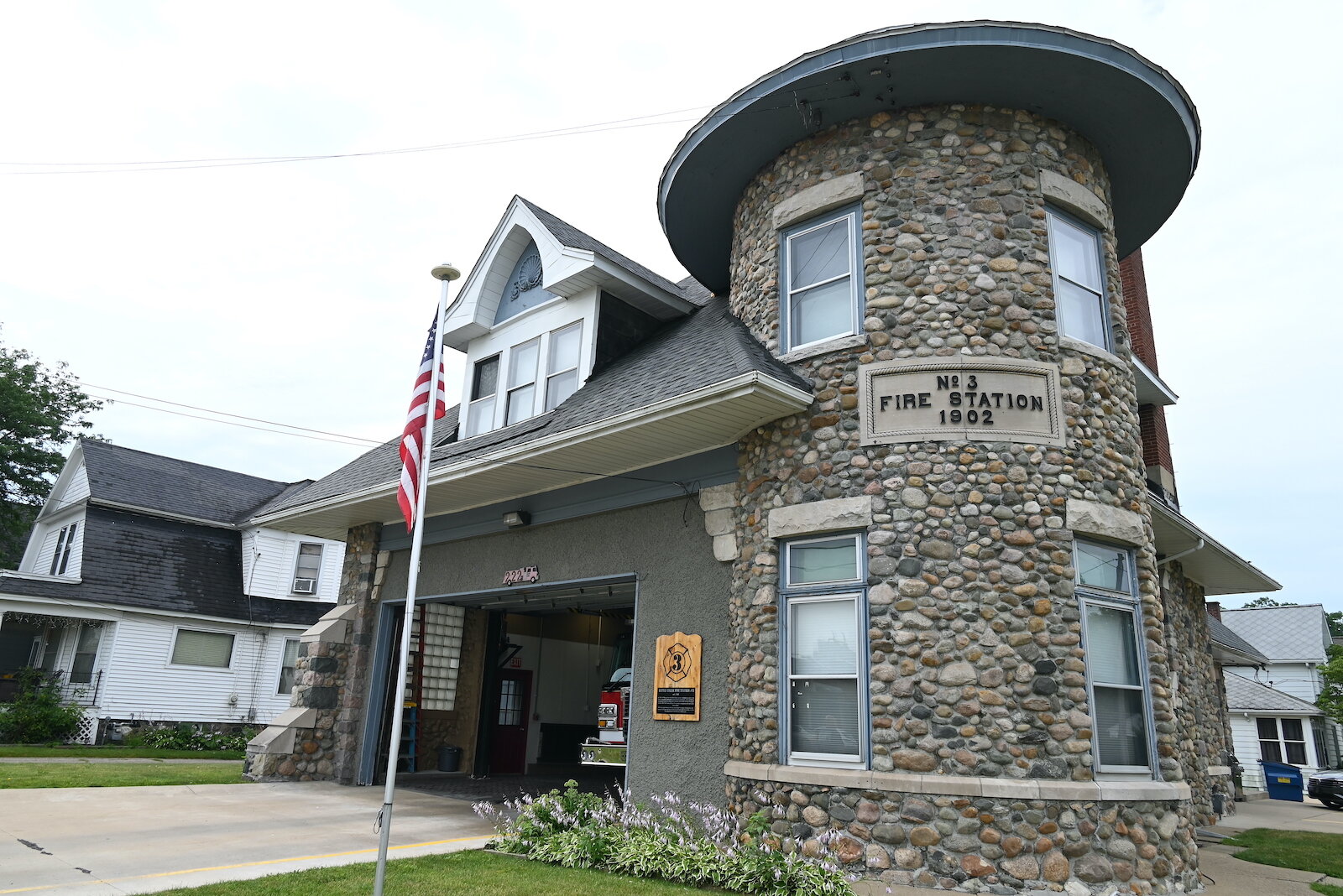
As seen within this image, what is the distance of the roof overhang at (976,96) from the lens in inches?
350

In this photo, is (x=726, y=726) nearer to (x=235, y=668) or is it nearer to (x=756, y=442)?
(x=756, y=442)

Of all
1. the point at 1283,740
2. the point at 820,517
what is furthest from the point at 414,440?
the point at 1283,740

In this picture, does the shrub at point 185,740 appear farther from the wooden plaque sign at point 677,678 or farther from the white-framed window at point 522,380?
the wooden plaque sign at point 677,678

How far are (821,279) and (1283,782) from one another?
85.2 ft

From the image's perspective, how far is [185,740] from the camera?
75.9 ft

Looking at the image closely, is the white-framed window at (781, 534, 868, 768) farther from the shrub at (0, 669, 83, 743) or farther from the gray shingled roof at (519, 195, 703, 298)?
the shrub at (0, 669, 83, 743)

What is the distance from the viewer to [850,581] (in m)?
8.77

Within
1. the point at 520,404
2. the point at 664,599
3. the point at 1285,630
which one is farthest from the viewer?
the point at 1285,630

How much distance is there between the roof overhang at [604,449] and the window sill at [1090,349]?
2682mm

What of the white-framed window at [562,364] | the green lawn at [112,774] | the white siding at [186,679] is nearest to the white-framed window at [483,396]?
the white-framed window at [562,364]

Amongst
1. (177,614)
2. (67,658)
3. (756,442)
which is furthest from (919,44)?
(67,658)

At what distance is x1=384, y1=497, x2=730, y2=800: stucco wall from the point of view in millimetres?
9781

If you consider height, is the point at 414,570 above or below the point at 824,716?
above

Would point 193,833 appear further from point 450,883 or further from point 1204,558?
point 1204,558
